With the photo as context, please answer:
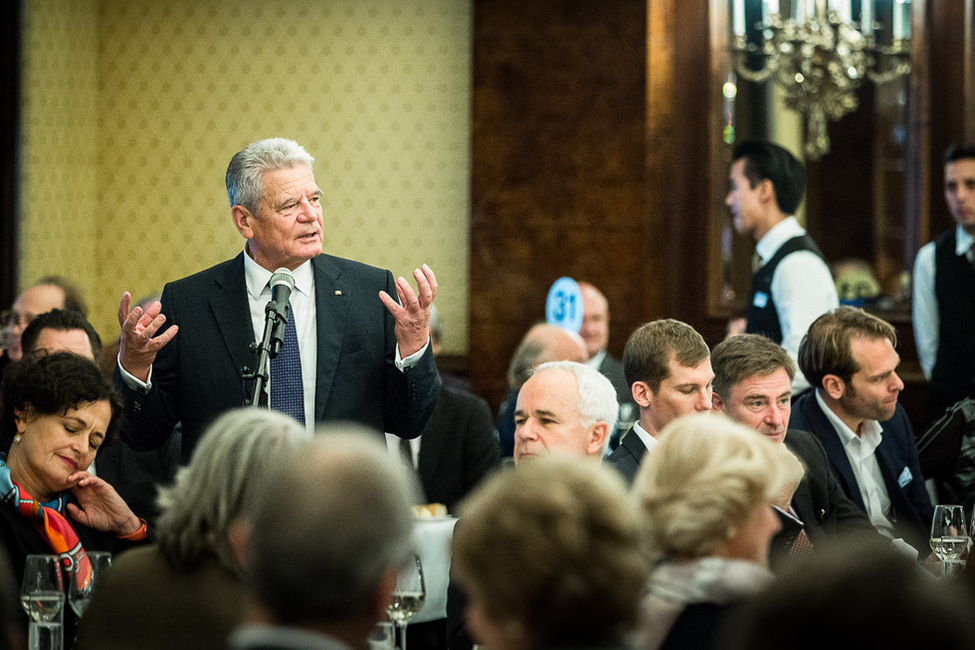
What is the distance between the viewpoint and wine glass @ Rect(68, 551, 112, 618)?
93.4 inches

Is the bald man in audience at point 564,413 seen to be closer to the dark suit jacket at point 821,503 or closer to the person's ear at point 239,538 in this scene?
the dark suit jacket at point 821,503

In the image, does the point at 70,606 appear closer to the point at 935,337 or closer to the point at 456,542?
the point at 456,542

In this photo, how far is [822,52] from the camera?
6.87 meters

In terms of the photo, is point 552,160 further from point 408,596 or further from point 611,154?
point 408,596

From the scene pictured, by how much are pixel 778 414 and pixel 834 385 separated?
1.47ft

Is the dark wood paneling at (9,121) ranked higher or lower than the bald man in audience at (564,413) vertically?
higher

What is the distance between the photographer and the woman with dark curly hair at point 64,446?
2883mm

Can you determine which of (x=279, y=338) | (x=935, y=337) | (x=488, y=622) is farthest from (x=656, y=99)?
(x=488, y=622)

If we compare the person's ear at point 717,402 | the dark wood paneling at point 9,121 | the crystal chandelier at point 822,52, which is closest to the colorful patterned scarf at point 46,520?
the person's ear at point 717,402

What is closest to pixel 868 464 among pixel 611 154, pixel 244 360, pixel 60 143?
pixel 244 360

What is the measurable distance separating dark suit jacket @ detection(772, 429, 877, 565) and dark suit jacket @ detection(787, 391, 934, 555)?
0.19m

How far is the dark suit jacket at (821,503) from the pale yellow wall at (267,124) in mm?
3950

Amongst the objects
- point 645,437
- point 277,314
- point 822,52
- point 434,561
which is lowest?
point 434,561

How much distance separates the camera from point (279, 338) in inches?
101
